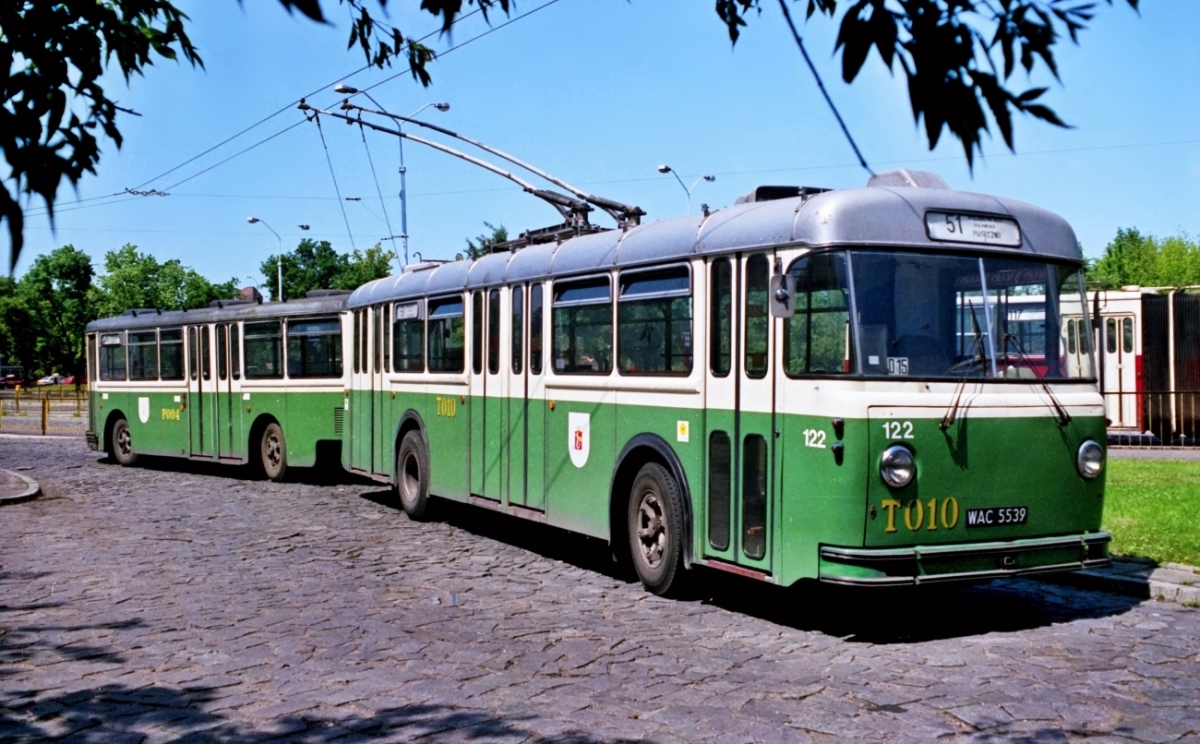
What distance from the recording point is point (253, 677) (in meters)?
7.28

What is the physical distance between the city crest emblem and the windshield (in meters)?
3.00

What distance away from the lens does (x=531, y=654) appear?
7.86 m

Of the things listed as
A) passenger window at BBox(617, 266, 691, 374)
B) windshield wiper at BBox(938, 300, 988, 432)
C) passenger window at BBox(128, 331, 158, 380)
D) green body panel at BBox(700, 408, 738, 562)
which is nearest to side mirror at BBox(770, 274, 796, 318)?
green body panel at BBox(700, 408, 738, 562)

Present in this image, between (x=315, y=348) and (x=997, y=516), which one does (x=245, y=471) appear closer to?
(x=315, y=348)

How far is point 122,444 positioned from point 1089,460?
20316 millimetres

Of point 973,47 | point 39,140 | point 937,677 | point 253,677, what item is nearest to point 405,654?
point 253,677

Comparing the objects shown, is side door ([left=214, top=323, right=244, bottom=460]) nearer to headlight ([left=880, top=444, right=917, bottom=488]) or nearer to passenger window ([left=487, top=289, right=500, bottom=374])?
passenger window ([left=487, top=289, right=500, bottom=374])

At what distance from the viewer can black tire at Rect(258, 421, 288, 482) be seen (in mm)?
20469

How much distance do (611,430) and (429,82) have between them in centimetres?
509

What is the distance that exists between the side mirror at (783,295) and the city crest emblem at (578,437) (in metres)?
3.10

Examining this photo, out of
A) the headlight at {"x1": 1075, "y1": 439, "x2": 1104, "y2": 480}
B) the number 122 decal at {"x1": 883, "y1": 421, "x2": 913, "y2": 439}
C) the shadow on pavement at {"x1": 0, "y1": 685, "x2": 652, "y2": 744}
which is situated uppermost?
the number 122 decal at {"x1": 883, "y1": 421, "x2": 913, "y2": 439}

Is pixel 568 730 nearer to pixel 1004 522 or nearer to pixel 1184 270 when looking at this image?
pixel 1004 522

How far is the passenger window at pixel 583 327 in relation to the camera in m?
11.0

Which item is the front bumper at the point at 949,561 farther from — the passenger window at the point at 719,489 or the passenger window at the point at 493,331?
the passenger window at the point at 493,331
